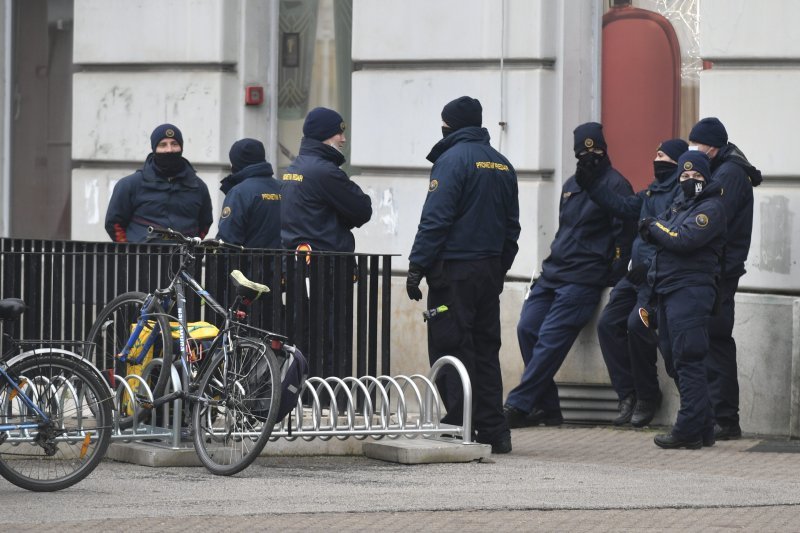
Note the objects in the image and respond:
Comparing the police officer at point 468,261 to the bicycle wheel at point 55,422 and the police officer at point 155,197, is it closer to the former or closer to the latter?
the bicycle wheel at point 55,422

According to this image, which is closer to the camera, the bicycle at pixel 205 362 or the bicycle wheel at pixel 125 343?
the bicycle at pixel 205 362

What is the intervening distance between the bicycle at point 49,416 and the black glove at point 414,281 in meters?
1.96

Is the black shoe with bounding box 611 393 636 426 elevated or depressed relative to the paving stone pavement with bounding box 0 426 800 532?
elevated

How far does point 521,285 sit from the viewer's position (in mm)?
13297

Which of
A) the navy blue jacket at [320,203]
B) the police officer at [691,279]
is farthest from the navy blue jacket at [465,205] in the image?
the police officer at [691,279]

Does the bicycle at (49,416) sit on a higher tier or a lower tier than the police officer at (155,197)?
lower

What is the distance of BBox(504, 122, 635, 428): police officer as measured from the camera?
40.6 ft

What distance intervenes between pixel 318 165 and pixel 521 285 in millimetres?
2633

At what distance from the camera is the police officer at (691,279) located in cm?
1113

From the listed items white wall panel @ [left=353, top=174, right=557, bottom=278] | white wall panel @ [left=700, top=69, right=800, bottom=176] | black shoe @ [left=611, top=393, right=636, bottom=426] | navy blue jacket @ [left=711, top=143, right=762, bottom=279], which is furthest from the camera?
white wall panel @ [left=353, top=174, right=557, bottom=278]

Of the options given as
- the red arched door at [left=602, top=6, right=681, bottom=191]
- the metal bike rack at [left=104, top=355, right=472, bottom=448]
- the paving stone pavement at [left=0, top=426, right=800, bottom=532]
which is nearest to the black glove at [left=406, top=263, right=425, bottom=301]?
the metal bike rack at [left=104, top=355, right=472, bottom=448]

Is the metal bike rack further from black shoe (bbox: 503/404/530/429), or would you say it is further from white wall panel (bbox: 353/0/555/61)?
white wall panel (bbox: 353/0/555/61)

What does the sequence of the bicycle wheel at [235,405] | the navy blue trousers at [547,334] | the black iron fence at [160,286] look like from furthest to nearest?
the navy blue trousers at [547,334] < the black iron fence at [160,286] < the bicycle wheel at [235,405]

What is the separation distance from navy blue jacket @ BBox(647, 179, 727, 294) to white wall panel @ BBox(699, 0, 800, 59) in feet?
4.46
